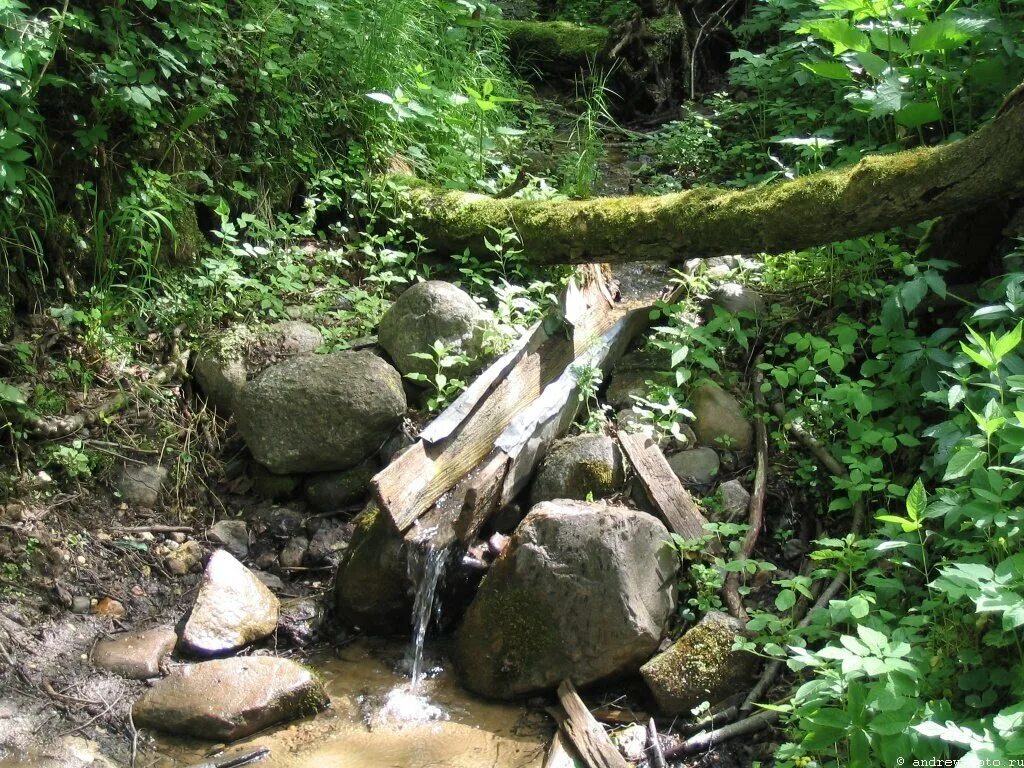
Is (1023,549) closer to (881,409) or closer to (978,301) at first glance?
(881,409)

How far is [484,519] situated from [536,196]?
2457 millimetres

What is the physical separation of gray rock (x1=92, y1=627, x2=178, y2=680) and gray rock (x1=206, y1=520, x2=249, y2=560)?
58 centimetres

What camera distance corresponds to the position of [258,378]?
458cm

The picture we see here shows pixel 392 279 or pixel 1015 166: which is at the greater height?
pixel 1015 166

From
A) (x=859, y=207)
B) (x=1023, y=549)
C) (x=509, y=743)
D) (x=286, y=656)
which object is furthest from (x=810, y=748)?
(x=859, y=207)

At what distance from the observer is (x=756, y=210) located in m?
4.47

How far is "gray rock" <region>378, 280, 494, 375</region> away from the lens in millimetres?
4770

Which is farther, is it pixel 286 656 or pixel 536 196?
pixel 536 196

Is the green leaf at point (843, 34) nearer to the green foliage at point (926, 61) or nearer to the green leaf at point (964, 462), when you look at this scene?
the green foliage at point (926, 61)

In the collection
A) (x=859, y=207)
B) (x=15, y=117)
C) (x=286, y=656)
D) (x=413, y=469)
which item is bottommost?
(x=286, y=656)

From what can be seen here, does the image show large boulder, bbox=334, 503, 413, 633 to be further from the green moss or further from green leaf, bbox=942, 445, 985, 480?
green leaf, bbox=942, 445, 985, 480

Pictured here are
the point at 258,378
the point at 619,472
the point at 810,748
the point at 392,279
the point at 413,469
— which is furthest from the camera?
the point at 392,279

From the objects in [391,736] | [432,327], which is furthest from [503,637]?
[432,327]

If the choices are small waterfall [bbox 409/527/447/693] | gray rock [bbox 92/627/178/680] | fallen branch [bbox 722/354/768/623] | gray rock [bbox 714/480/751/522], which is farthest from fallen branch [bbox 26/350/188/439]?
fallen branch [bbox 722/354/768/623]
